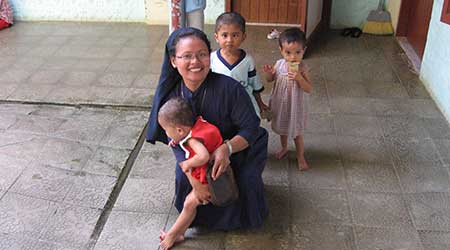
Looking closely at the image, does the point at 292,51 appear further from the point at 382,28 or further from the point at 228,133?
the point at 382,28

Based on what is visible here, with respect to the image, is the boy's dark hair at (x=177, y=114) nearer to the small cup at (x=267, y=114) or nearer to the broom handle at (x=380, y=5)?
the small cup at (x=267, y=114)

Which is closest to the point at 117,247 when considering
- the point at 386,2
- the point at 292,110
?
the point at 292,110

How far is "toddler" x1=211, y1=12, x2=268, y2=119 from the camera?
7.84 feet

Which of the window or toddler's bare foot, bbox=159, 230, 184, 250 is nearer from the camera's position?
toddler's bare foot, bbox=159, 230, 184, 250

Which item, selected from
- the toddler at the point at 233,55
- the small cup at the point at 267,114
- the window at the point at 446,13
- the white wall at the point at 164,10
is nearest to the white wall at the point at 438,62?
the window at the point at 446,13

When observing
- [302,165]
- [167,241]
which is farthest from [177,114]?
[302,165]

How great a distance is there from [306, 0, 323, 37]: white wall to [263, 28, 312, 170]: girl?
6.19ft

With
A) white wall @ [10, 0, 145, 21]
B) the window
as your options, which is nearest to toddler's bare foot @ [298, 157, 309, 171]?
the window

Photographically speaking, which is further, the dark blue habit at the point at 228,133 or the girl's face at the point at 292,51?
the girl's face at the point at 292,51

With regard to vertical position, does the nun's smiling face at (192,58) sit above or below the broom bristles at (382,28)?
above

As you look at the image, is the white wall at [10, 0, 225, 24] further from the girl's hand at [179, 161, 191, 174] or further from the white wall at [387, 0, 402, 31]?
the girl's hand at [179, 161, 191, 174]

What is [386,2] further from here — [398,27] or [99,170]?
[99,170]

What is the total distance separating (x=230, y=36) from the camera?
7.84ft

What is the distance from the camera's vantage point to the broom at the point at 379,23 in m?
4.93
